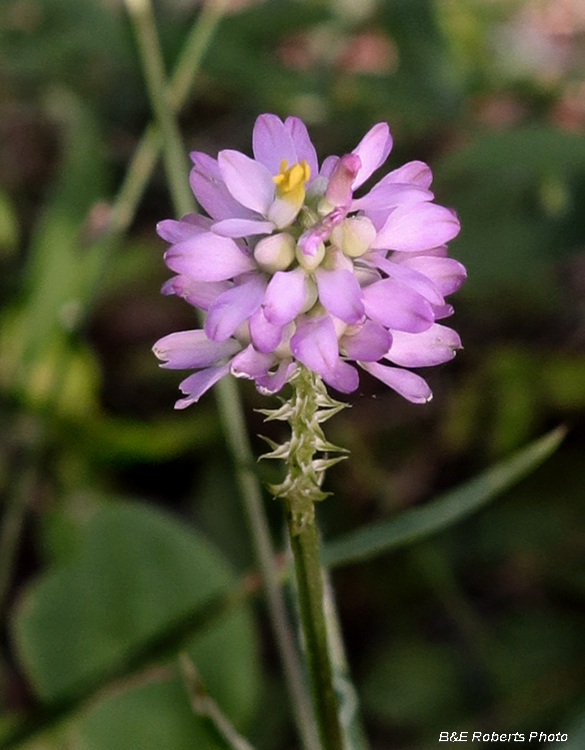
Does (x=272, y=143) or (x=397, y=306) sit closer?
(x=397, y=306)

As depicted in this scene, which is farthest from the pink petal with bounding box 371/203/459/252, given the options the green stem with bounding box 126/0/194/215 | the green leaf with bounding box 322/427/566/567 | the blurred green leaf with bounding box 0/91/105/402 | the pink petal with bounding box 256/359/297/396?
the blurred green leaf with bounding box 0/91/105/402

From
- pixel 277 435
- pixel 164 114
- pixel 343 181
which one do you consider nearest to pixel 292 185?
pixel 343 181

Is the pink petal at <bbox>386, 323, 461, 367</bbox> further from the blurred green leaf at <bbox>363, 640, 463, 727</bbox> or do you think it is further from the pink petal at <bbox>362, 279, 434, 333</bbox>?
the blurred green leaf at <bbox>363, 640, 463, 727</bbox>

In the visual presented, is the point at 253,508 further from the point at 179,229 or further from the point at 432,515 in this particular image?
the point at 179,229

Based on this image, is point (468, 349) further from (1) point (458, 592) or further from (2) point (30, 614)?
(2) point (30, 614)

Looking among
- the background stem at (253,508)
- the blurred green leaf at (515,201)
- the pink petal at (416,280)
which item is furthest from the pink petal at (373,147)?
the blurred green leaf at (515,201)
